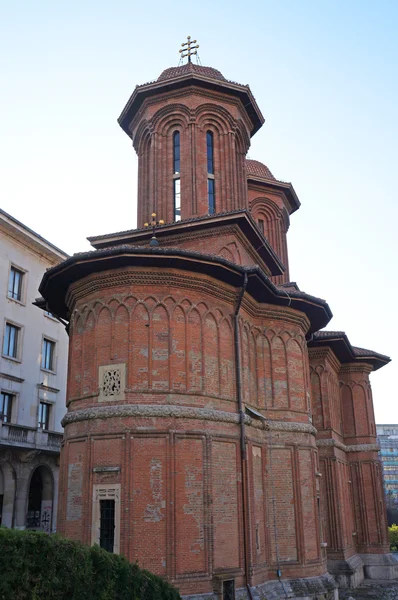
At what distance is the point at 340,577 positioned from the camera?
2177cm

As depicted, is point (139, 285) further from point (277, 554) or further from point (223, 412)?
point (277, 554)

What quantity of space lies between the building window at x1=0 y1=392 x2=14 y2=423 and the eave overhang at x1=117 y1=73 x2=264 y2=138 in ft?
41.9

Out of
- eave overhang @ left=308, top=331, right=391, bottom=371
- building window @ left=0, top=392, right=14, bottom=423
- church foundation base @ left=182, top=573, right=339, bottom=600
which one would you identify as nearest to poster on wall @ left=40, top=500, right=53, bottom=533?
building window @ left=0, top=392, right=14, bottom=423

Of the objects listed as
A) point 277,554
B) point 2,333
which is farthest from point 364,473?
point 2,333

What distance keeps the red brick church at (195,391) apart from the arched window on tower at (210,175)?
0.20 ft

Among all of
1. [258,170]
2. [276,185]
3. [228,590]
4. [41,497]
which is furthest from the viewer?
[258,170]

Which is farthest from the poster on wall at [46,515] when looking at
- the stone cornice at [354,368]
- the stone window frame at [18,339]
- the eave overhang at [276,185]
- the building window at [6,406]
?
the eave overhang at [276,185]

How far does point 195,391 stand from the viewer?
1509 centimetres

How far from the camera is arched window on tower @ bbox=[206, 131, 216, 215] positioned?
22150mm

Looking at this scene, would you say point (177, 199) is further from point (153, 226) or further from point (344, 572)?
point (344, 572)

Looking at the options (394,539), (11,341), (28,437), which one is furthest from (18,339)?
(394,539)

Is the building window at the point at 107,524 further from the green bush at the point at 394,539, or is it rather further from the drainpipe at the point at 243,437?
the green bush at the point at 394,539

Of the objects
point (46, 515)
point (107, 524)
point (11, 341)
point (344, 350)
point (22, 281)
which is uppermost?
point (22, 281)

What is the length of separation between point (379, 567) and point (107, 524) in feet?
52.4
